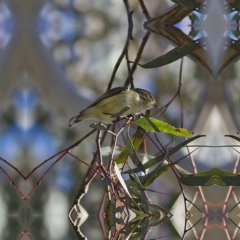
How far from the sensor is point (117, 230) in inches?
33.9

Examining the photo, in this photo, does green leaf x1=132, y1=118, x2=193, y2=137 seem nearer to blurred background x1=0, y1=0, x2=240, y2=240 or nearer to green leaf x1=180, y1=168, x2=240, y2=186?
green leaf x1=180, y1=168, x2=240, y2=186

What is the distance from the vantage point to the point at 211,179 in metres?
0.86

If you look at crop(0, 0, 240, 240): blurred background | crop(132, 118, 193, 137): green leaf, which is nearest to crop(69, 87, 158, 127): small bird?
crop(132, 118, 193, 137): green leaf

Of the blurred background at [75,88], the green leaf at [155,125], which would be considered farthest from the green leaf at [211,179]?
the blurred background at [75,88]

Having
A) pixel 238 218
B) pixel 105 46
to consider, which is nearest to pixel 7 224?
pixel 238 218

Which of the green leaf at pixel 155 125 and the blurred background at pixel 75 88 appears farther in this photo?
the blurred background at pixel 75 88

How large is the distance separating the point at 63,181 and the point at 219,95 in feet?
1.44

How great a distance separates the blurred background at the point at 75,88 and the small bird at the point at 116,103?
0.29m

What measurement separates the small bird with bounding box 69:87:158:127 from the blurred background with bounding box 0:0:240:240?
291mm

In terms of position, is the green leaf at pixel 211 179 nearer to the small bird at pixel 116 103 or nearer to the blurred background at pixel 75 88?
the small bird at pixel 116 103

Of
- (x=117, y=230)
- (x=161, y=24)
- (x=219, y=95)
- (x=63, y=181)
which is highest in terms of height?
(x=161, y=24)

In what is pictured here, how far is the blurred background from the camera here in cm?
129

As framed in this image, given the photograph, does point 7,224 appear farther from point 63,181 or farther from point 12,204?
point 63,181

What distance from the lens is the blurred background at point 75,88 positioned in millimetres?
1295
